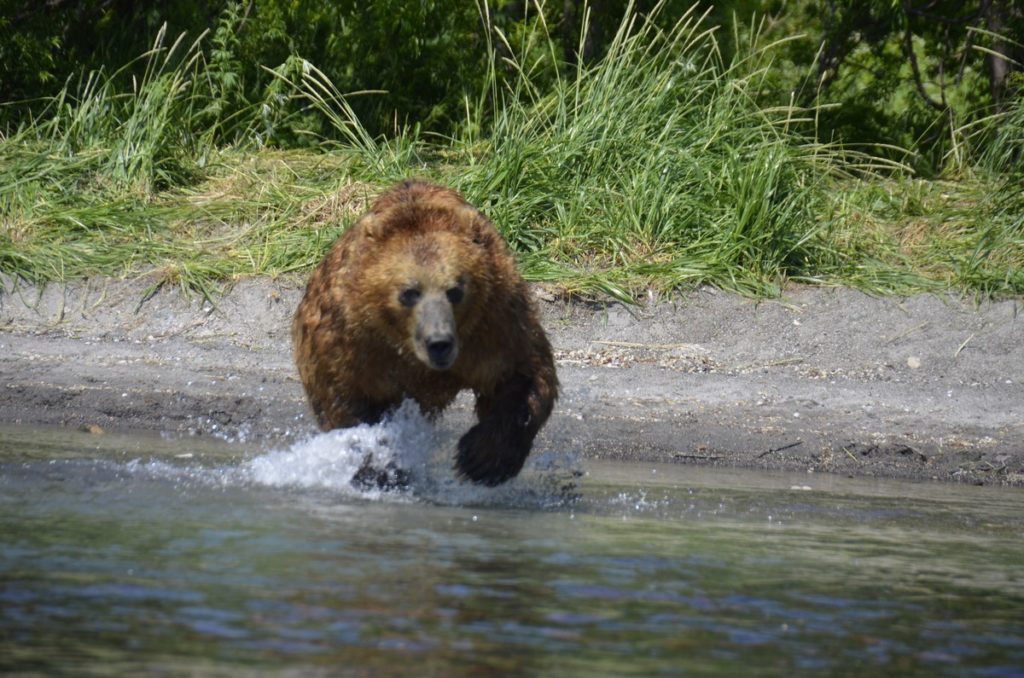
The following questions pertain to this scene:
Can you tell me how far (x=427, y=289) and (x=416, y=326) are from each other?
15cm

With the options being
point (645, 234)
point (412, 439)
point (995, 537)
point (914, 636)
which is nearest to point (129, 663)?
point (914, 636)

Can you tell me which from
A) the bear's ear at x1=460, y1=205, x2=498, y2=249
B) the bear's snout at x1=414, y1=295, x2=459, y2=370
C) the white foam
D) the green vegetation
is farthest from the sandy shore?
the bear's snout at x1=414, y1=295, x2=459, y2=370

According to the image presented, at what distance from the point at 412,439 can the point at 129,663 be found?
2810 millimetres

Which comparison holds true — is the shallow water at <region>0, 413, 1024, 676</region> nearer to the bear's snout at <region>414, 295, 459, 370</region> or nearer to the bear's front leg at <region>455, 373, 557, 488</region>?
the bear's front leg at <region>455, 373, 557, 488</region>

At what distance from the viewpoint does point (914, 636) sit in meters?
4.09

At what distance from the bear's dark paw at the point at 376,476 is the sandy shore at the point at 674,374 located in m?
1.71

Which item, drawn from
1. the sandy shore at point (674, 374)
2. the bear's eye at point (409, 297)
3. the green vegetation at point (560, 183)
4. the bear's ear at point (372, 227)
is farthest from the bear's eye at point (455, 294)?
the green vegetation at point (560, 183)

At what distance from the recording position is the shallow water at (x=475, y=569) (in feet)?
12.3

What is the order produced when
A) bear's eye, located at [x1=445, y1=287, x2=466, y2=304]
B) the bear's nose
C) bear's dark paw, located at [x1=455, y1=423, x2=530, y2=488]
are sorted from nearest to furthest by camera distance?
1. the bear's nose
2. bear's eye, located at [x1=445, y1=287, x2=466, y2=304]
3. bear's dark paw, located at [x1=455, y1=423, x2=530, y2=488]

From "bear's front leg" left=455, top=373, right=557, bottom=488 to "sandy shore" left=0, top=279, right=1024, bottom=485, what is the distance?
5.60 ft

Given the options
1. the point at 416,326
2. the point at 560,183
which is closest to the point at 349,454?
the point at 416,326

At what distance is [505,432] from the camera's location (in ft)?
19.6

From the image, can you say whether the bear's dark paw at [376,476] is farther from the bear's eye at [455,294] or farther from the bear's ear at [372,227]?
the bear's ear at [372,227]

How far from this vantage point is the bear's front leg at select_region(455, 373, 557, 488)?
596cm
